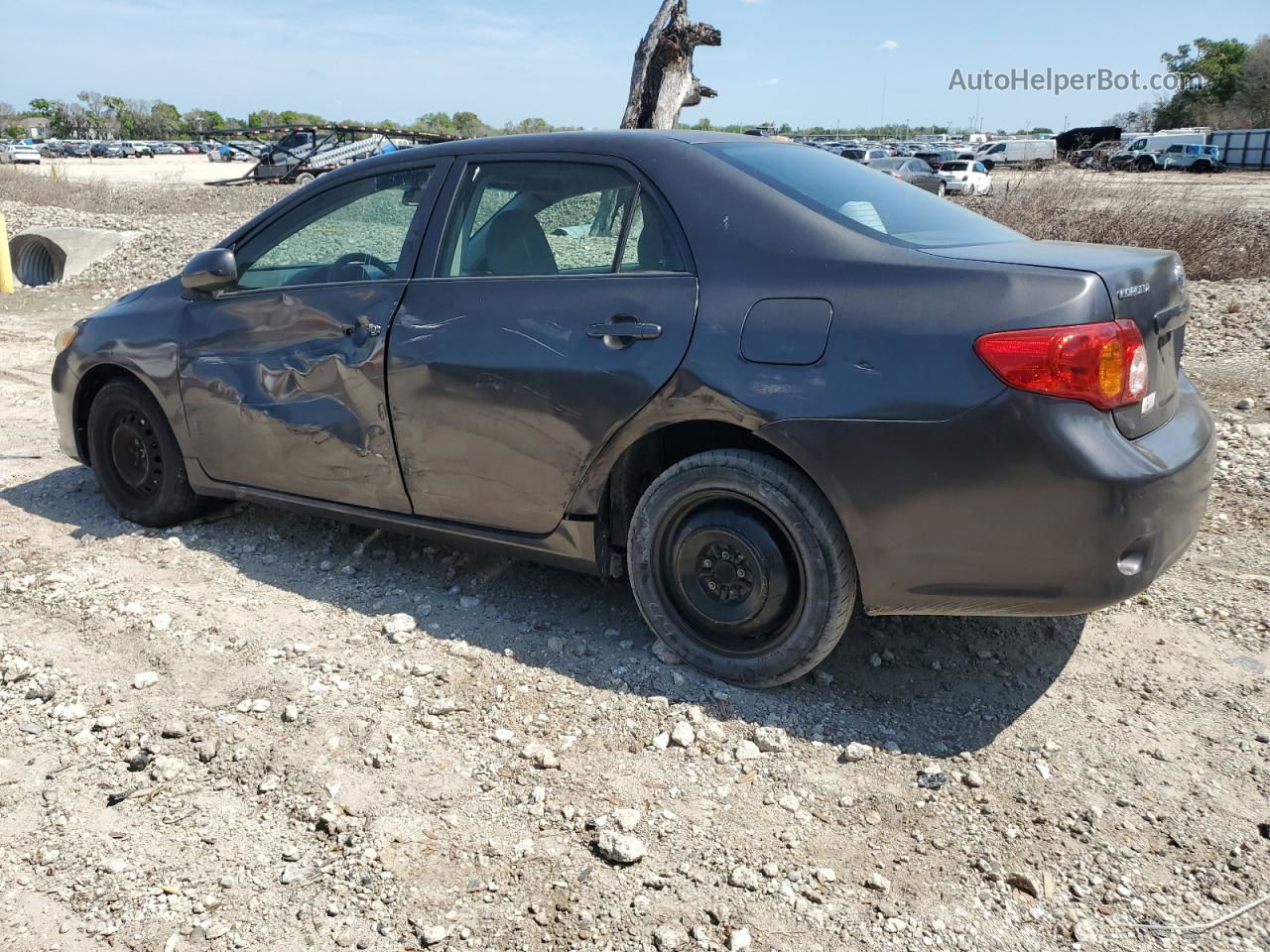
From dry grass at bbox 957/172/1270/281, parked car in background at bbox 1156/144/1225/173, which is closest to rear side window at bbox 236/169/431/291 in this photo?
dry grass at bbox 957/172/1270/281

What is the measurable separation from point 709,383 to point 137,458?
3194 mm

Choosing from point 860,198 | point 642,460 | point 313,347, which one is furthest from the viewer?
point 313,347

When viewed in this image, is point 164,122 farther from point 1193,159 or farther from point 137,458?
point 137,458

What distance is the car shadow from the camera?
11.0 ft

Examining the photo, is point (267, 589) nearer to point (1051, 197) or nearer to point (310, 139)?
point (1051, 197)

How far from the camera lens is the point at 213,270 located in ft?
14.5

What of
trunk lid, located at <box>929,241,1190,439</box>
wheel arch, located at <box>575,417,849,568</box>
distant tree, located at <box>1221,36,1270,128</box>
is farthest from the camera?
distant tree, located at <box>1221,36,1270,128</box>

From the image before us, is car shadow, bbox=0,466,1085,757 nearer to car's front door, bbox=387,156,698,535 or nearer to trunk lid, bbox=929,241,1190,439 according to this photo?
car's front door, bbox=387,156,698,535

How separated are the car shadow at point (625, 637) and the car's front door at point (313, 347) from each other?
394 millimetres

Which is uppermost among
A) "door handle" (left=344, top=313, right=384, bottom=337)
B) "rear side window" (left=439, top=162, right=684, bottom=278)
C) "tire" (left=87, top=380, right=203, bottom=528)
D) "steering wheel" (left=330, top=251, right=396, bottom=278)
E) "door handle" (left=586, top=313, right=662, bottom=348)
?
"rear side window" (left=439, top=162, right=684, bottom=278)

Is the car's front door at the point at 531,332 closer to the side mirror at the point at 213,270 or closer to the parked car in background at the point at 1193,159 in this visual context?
the side mirror at the point at 213,270

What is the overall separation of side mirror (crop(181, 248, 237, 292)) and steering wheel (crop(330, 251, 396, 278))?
0.50 meters

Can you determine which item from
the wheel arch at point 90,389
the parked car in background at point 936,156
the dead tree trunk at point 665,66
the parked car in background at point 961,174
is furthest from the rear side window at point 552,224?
the parked car in background at point 936,156

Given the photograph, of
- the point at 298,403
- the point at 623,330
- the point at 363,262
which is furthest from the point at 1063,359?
the point at 298,403
